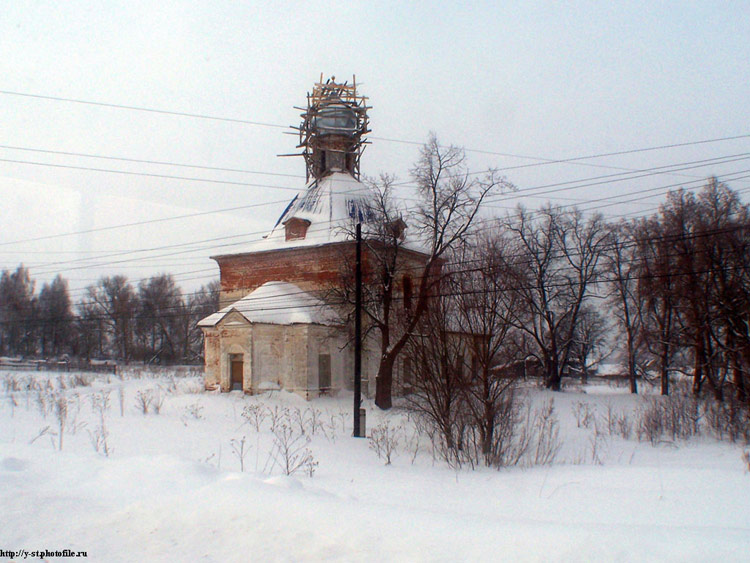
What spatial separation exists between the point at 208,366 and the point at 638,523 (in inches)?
880

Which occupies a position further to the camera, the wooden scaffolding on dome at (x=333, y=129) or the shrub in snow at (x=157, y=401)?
the wooden scaffolding on dome at (x=333, y=129)

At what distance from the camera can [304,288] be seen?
2917 cm

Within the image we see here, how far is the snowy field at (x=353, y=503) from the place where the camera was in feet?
17.2

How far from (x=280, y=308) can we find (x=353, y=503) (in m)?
20.8

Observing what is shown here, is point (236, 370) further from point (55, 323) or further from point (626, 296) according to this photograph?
point (55, 323)

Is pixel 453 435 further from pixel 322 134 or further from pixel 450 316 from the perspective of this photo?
pixel 322 134

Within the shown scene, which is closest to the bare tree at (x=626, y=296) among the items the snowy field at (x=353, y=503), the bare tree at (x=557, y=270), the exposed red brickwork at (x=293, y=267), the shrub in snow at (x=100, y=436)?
the bare tree at (x=557, y=270)

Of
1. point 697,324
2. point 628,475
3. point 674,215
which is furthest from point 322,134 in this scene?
point 628,475

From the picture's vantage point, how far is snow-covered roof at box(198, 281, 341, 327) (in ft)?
86.3

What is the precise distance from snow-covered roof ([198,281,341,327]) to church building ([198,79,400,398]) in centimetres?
5

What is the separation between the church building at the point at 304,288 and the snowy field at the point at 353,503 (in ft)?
36.5

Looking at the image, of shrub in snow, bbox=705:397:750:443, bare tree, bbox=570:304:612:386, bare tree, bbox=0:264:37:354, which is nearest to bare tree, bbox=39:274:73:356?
bare tree, bbox=0:264:37:354

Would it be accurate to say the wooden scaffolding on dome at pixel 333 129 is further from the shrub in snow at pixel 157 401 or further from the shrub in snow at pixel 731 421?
the shrub in snow at pixel 731 421

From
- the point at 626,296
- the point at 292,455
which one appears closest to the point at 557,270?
the point at 626,296
